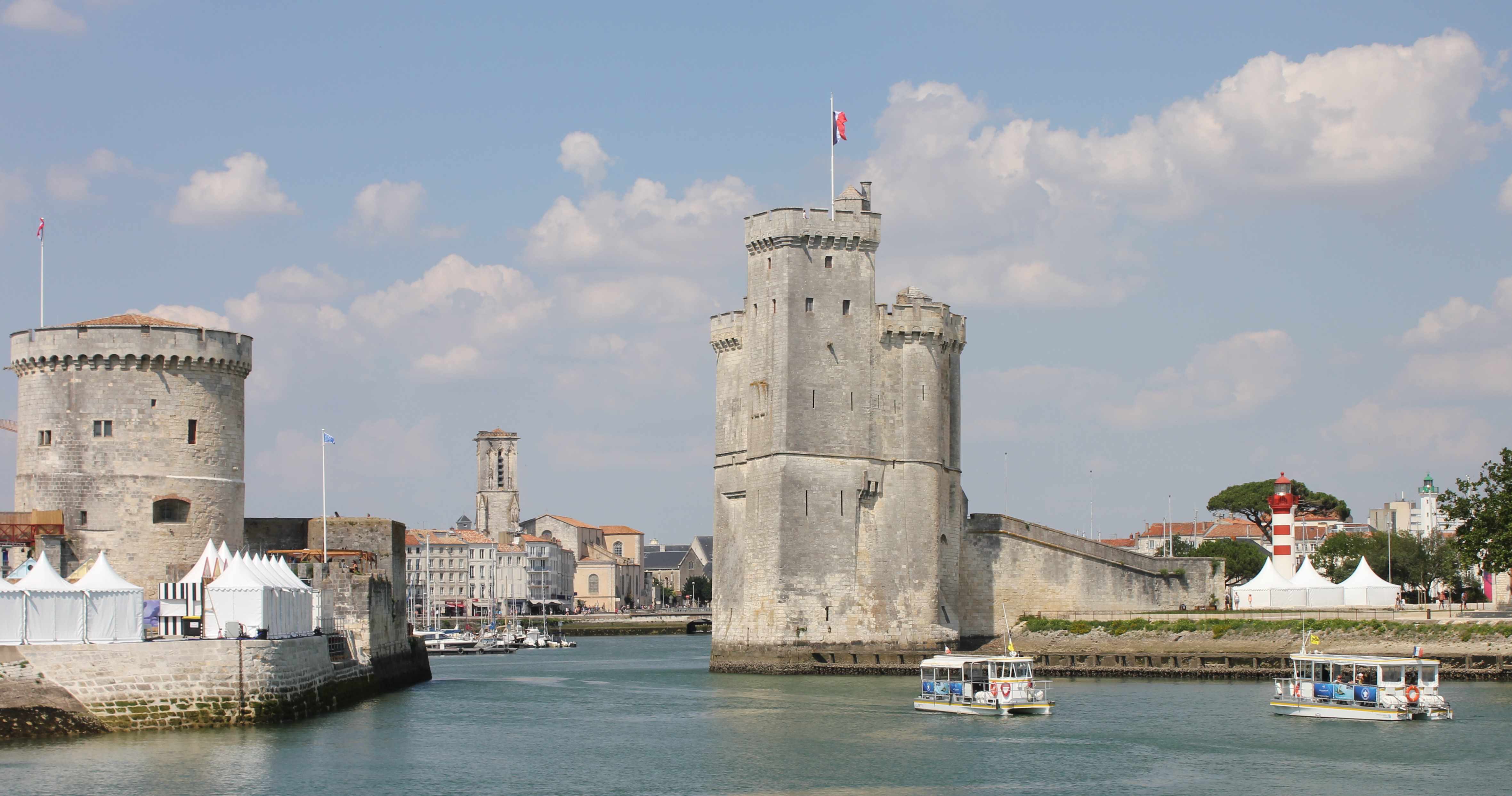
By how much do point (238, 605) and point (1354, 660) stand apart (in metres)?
27.3

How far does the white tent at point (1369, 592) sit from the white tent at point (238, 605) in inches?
1712

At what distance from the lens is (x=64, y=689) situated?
36.2 m

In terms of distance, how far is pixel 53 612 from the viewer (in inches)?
1444

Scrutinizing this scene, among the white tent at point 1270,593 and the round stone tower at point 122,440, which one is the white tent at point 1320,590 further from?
the round stone tower at point 122,440

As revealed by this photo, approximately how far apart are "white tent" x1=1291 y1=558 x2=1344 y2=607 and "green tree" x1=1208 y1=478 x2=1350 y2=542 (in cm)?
4361

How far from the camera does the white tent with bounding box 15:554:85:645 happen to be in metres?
36.5

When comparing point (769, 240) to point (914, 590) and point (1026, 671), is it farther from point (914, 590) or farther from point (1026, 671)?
point (1026, 671)

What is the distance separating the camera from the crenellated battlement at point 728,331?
65625 millimetres

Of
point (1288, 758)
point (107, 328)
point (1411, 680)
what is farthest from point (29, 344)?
point (1411, 680)

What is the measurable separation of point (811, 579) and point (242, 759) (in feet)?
94.2

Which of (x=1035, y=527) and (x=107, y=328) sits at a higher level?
(x=107, y=328)

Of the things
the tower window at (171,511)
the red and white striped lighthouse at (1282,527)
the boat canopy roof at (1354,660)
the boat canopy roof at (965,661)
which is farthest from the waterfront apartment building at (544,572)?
the boat canopy roof at (1354,660)

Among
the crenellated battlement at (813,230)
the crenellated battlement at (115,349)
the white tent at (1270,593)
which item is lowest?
the white tent at (1270,593)

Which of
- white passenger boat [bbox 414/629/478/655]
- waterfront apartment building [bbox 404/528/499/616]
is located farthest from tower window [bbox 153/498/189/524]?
waterfront apartment building [bbox 404/528/499/616]
